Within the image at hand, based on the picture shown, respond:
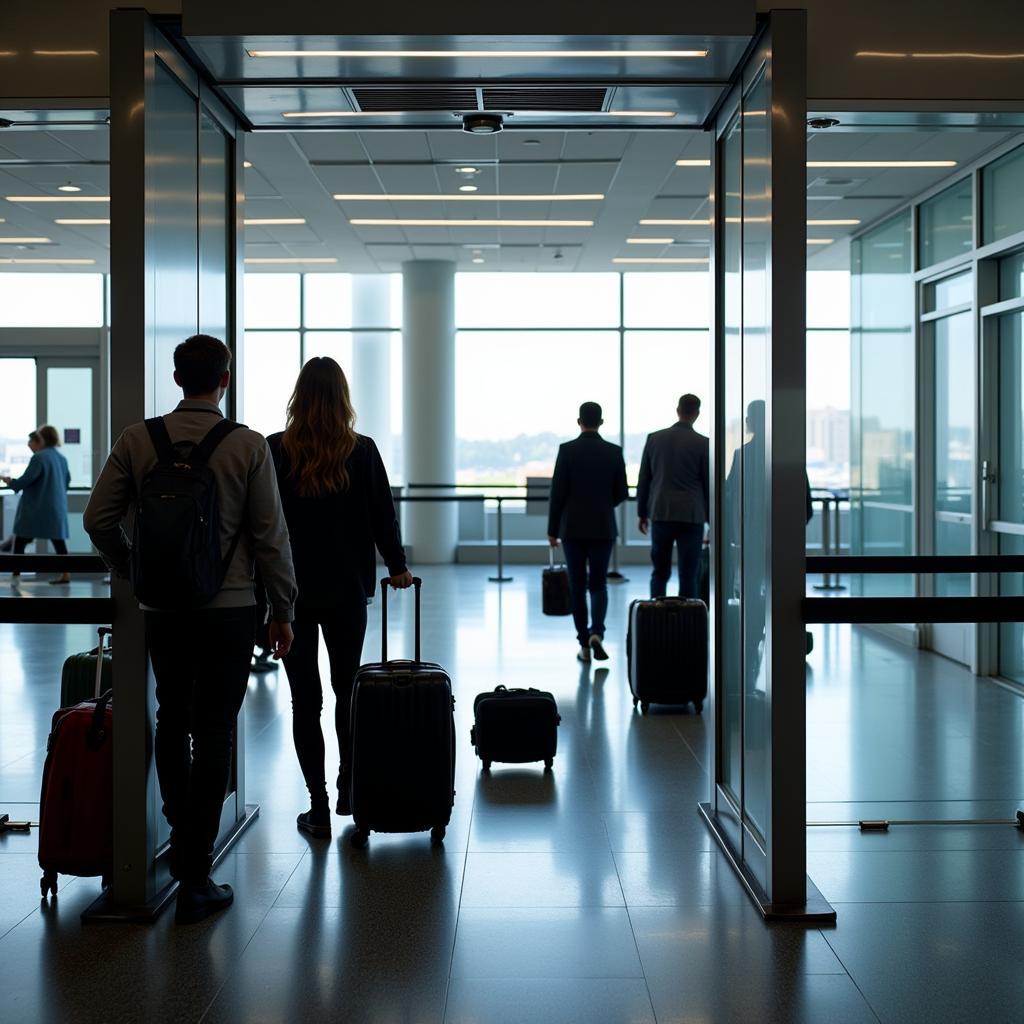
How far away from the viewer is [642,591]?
1327 centimetres

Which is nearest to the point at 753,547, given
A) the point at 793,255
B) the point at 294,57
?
the point at 793,255

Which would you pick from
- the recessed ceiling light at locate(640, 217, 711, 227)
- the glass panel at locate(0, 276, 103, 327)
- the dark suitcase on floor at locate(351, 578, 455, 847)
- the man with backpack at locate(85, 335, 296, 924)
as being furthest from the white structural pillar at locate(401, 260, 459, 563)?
the man with backpack at locate(85, 335, 296, 924)

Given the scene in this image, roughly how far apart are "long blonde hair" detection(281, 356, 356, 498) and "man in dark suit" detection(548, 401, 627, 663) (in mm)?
3692

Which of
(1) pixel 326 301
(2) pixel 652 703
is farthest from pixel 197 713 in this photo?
(1) pixel 326 301

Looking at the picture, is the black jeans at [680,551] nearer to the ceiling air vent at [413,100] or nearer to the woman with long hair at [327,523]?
the woman with long hair at [327,523]

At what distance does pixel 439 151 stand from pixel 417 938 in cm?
723

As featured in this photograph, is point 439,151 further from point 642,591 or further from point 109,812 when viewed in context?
point 109,812

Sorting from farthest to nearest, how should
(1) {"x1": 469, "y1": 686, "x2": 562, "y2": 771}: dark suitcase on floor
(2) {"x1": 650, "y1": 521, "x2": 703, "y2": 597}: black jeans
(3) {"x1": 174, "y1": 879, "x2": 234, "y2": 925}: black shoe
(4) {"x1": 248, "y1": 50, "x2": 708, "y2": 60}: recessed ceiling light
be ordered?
(2) {"x1": 650, "y1": 521, "x2": 703, "y2": 597}: black jeans, (1) {"x1": 469, "y1": 686, "x2": 562, "y2": 771}: dark suitcase on floor, (4) {"x1": 248, "y1": 50, "x2": 708, "y2": 60}: recessed ceiling light, (3) {"x1": 174, "y1": 879, "x2": 234, "y2": 925}: black shoe

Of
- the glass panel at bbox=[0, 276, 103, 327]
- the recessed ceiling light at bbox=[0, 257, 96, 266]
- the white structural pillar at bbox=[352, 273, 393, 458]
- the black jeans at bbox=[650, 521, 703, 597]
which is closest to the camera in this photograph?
the black jeans at bbox=[650, 521, 703, 597]

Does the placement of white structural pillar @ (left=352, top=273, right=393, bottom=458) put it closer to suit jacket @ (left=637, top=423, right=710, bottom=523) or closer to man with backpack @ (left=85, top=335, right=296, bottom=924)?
suit jacket @ (left=637, top=423, right=710, bottom=523)

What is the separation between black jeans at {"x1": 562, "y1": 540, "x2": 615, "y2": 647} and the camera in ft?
27.7

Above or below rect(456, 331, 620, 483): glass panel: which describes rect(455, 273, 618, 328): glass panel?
above

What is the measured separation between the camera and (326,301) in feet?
58.4

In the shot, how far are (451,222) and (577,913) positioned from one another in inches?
391
